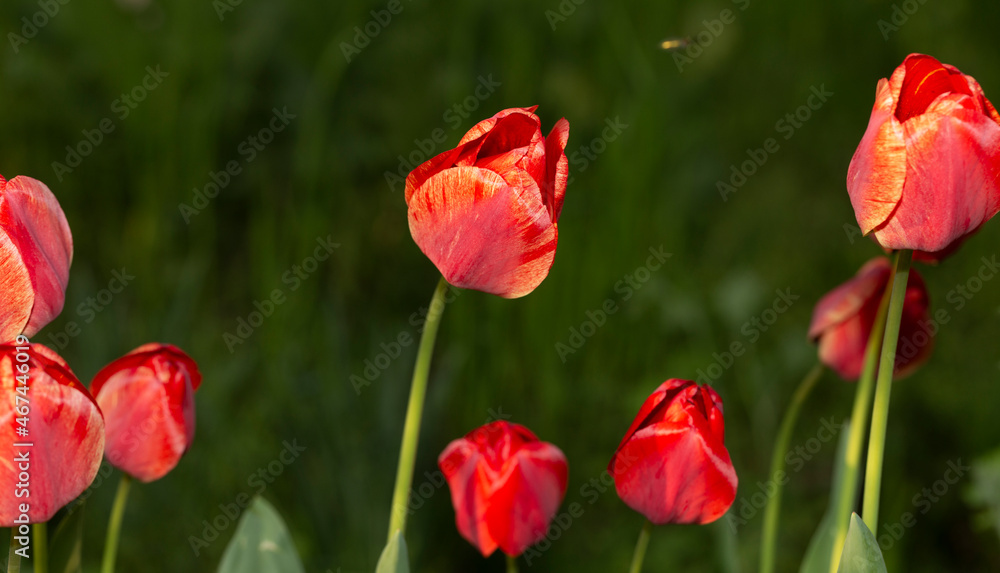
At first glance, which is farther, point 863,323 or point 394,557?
point 863,323

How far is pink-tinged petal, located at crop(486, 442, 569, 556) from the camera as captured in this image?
50 cm

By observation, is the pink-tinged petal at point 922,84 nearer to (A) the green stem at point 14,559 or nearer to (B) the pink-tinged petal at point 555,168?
(B) the pink-tinged petal at point 555,168

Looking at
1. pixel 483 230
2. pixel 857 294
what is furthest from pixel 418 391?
pixel 857 294

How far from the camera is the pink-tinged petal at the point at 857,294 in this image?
603mm

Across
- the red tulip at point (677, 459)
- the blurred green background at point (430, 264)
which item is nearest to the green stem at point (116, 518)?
the red tulip at point (677, 459)

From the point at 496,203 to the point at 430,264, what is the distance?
1223mm

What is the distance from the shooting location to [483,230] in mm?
431

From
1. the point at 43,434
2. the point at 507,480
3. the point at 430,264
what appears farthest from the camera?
the point at 430,264

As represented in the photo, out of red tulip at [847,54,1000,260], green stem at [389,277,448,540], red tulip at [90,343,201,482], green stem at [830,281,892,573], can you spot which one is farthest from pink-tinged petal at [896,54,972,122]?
red tulip at [90,343,201,482]

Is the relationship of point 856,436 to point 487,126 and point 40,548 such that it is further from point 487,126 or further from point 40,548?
point 40,548

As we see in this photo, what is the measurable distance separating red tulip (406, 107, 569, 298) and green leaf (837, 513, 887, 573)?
18 centimetres

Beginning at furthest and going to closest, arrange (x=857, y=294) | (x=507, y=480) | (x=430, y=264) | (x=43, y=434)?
1. (x=430, y=264)
2. (x=857, y=294)
3. (x=507, y=480)
4. (x=43, y=434)

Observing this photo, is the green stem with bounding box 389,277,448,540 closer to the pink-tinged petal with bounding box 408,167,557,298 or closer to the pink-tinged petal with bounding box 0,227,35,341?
the pink-tinged petal with bounding box 408,167,557,298

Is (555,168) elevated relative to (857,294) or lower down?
elevated
